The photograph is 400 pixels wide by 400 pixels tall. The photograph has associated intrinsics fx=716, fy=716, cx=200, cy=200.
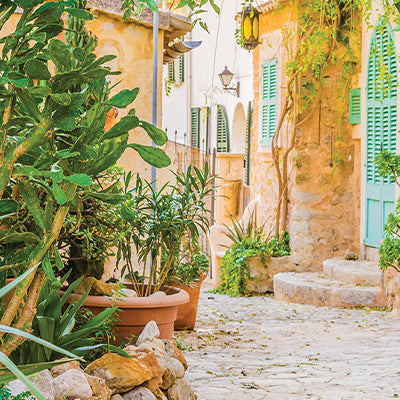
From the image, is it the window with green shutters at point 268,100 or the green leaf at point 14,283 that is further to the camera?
the window with green shutters at point 268,100

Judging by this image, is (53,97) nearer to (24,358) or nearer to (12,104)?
(12,104)

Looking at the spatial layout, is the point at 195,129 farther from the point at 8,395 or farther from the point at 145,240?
the point at 8,395

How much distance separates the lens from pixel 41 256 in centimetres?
219

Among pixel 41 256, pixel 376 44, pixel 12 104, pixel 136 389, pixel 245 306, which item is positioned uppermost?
pixel 376 44

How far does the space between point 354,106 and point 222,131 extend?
7.70m

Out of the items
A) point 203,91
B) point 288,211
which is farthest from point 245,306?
point 203,91

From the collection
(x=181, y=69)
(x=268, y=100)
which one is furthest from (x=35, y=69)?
(x=181, y=69)

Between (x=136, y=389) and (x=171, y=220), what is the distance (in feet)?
3.94

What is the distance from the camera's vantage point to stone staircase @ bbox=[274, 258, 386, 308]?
26.5 feet

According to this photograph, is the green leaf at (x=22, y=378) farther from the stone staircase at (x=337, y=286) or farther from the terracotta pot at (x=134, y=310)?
the stone staircase at (x=337, y=286)

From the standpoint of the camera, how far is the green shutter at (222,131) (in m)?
17.0

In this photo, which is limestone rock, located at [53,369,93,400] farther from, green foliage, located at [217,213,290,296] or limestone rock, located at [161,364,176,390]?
green foliage, located at [217,213,290,296]

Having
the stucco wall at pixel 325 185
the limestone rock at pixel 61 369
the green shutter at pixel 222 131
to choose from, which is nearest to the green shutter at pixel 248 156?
the green shutter at pixel 222 131

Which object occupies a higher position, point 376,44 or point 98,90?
point 376,44
